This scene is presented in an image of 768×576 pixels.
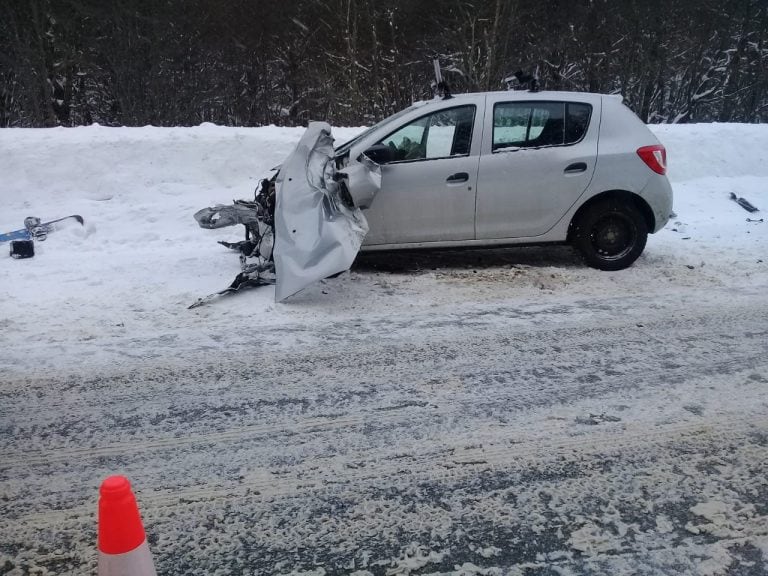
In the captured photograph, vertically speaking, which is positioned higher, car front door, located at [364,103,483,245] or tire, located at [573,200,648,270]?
car front door, located at [364,103,483,245]

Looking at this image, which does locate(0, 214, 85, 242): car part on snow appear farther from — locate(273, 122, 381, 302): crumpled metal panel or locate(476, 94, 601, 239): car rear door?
locate(476, 94, 601, 239): car rear door

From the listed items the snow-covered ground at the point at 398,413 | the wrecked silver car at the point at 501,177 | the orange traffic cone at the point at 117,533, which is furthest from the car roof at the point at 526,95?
the orange traffic cone at the point at 117,533

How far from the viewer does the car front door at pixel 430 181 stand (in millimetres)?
6492

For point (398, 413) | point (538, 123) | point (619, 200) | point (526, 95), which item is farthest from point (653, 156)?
point (398, 413)

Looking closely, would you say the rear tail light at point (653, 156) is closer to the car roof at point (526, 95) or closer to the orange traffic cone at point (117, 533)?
the car roof at point (526, 95)

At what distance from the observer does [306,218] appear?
5910mm

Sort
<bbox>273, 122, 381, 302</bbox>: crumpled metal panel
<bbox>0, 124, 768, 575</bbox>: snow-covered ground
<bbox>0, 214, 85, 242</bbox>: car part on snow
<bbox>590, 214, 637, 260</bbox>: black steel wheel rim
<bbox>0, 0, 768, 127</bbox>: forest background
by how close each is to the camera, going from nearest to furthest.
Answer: <bbox>0, 124, 768, 575</bbox>: snow-covered ground → <bbox>273, 122, 381, 302</bbox>: crumpled metal panel → <bbox>590, 214, 637, 260</bbox>: black steel wheel rim → <bbox>0, 214, 85, 242</bbox>: car part on snow → <bbox>0, 0, 768, 127</bbox>: forest background

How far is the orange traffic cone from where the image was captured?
199cm

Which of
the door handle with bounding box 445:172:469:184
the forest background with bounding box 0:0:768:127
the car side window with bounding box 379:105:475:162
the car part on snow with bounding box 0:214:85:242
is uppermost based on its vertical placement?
the forest background with bounding box 0:0:768:127

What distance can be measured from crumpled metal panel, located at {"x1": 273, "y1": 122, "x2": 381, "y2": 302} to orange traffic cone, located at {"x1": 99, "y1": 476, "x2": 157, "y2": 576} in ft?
12.0

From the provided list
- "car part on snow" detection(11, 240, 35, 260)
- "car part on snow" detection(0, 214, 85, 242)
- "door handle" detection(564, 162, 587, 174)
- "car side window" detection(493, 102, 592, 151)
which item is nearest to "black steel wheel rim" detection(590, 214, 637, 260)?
"door handle" detection(564, 162, 587, 174)

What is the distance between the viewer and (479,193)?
6555 mm

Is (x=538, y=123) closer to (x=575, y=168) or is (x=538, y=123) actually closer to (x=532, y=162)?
(x=532, y=162)

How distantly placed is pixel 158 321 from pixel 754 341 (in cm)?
477
